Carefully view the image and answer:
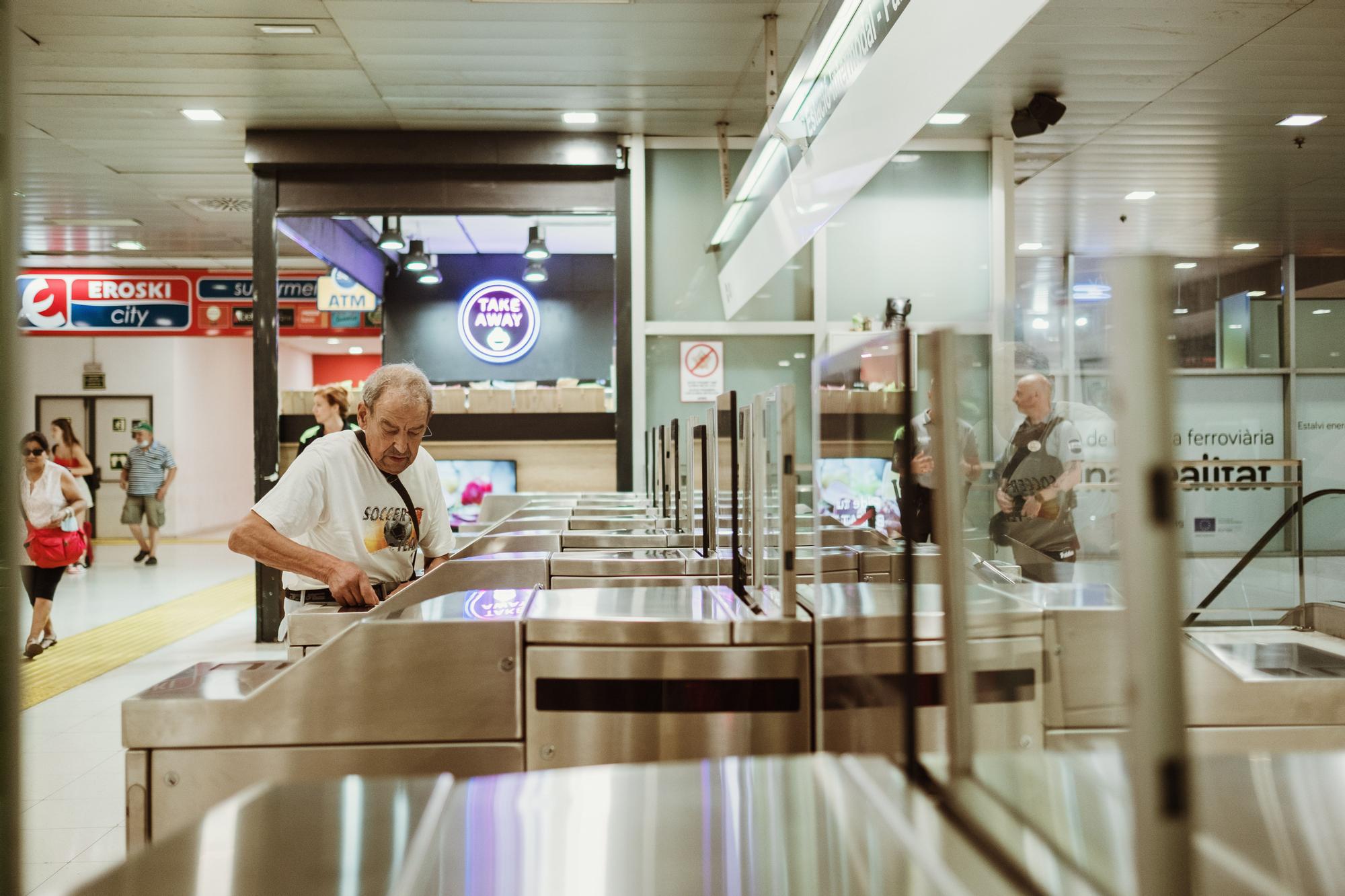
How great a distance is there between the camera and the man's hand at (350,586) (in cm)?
227

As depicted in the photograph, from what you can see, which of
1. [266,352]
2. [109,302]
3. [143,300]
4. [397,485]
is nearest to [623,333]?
[266,352]

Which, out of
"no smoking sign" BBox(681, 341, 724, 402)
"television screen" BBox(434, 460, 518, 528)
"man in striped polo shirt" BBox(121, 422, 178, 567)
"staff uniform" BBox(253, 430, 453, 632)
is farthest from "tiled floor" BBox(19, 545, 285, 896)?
"no smoking sign" BBox(681, 341, 724, 402)

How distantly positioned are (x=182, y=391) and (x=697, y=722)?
13.1m

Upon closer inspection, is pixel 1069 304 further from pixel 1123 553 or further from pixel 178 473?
pixel 178 473

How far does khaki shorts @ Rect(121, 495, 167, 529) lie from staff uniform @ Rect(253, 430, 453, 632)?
8685mm

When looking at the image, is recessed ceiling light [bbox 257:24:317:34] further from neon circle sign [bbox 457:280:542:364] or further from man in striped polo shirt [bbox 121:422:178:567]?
man in striped polo shirt [bbox 121:422:178:567]

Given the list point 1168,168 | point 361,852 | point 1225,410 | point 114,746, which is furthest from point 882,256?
point 361,852

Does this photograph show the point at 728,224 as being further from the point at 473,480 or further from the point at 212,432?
the point at 212,432

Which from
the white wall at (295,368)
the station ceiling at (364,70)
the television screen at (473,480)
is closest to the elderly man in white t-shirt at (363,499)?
the station ceiling at (364,70)

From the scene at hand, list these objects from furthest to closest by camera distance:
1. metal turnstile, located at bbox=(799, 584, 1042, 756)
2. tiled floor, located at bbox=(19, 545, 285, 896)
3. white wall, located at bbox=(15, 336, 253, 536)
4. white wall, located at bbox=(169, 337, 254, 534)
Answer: white wall, located at bbox=(169, 337, 254, 534), white wall, located at bbox=(15, 336, 253, 536), tiled floor, located at bbox=(19, 545, 285, 896), metal turnstile, located at bbox=(799, 584, 1042, 756)

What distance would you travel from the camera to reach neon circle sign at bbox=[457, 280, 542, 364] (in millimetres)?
10766

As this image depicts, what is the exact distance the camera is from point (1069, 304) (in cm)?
108

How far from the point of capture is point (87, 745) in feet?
12.7

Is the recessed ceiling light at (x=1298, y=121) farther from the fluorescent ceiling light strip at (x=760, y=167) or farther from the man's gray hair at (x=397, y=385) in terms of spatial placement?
the man's gray hair at (x=397, y=385)
